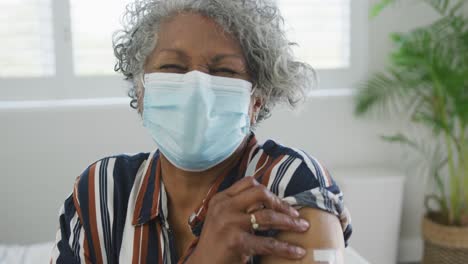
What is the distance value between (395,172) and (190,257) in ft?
8.28

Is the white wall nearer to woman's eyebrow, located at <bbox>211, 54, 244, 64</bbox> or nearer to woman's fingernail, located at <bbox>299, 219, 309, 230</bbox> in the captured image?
woman's eyebrow, located at <bbox>211, 54, 244, 64</bbox>

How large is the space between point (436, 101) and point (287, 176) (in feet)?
7.73

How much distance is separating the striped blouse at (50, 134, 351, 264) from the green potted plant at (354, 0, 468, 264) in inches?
81.4

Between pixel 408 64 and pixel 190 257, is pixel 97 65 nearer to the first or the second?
pixel 408 64

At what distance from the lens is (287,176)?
1.11 m

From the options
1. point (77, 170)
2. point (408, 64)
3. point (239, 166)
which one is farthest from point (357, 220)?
point (239, 166)

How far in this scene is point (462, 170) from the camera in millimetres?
3268

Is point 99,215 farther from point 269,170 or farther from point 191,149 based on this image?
point 269,170

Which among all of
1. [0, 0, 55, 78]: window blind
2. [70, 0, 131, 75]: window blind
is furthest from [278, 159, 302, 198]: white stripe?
[0, 0, 55, 78]: window blind

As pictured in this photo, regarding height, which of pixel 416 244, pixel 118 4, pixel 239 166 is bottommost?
pixel 416 244

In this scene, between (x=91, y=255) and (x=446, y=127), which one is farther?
(x=446, y=127)

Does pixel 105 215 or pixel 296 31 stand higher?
pixel 296 31

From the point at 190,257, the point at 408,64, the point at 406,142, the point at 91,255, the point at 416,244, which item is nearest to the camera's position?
the point at 190,257

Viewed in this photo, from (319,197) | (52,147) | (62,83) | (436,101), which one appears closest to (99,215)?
(319,197)
